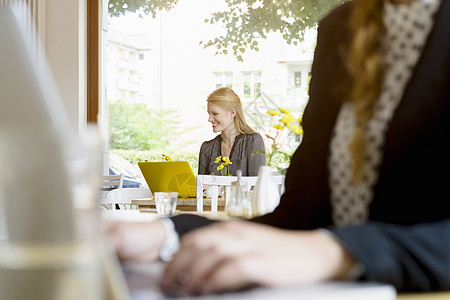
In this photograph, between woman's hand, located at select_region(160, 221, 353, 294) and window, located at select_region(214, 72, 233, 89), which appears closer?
woman's hand, located at select_region(160, 221, 353, 294)

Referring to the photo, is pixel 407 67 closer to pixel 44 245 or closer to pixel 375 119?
pixel 375 119

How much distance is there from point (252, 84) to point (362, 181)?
579 centimetres

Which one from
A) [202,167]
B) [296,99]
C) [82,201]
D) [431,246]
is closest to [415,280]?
[431,246]

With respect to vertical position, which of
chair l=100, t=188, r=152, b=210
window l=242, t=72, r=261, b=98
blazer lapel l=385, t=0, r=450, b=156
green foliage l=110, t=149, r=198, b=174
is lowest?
chair l=100, t=188, r=152, b=210

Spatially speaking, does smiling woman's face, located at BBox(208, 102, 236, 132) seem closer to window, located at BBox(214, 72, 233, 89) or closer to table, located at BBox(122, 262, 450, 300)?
window, located at BBox(214, 72, 233, 89)

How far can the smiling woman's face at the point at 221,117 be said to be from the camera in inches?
206

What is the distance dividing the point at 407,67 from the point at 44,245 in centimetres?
47

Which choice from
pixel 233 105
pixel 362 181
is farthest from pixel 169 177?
pixel 362 181

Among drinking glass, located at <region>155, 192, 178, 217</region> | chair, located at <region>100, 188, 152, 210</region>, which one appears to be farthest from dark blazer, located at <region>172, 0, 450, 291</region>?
chair, located at <region>100, 188, 152, 210</region>

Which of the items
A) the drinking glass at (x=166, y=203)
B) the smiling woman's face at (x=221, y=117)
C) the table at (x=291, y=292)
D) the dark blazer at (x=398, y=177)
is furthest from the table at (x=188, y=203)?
the table at (x=291, y=292)

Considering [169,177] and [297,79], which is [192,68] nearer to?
[297,79]

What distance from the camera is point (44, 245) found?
300 mm

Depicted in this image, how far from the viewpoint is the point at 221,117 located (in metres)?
5.23

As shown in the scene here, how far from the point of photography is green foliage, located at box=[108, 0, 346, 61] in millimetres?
6102
